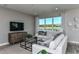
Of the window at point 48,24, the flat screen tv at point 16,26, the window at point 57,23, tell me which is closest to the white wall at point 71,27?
the window at point 57,23

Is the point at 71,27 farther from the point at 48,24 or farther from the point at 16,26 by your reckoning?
the point at 16,26

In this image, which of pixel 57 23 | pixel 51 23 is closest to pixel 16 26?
pixel 51 23

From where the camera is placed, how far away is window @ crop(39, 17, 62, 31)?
680 centimetres

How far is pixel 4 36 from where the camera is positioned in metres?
5.27

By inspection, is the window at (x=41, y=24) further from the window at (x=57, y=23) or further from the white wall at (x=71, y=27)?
the white wall at (x=71, y=27)

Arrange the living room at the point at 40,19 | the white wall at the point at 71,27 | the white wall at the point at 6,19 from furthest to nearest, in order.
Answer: the white wall at the point at 71,27 → the white wall at the point at 6,19 → the living room at the point at 40,19

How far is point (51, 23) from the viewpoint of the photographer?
728 cm

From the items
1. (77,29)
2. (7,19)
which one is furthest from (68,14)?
(7,19)

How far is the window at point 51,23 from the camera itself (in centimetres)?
680

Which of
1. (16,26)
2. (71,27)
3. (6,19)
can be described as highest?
(6,19)

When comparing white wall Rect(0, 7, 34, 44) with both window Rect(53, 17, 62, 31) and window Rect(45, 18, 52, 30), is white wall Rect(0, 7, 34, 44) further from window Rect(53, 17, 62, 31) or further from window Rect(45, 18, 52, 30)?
window Rect(53, 17, 62, 31)

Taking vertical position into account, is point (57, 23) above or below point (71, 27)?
above

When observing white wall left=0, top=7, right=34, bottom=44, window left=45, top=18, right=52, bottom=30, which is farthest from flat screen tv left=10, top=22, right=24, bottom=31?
window left=45, top=18, right=52, bottom=30

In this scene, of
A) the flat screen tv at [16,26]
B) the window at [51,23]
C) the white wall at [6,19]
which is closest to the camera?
the white wall at [6,19]
